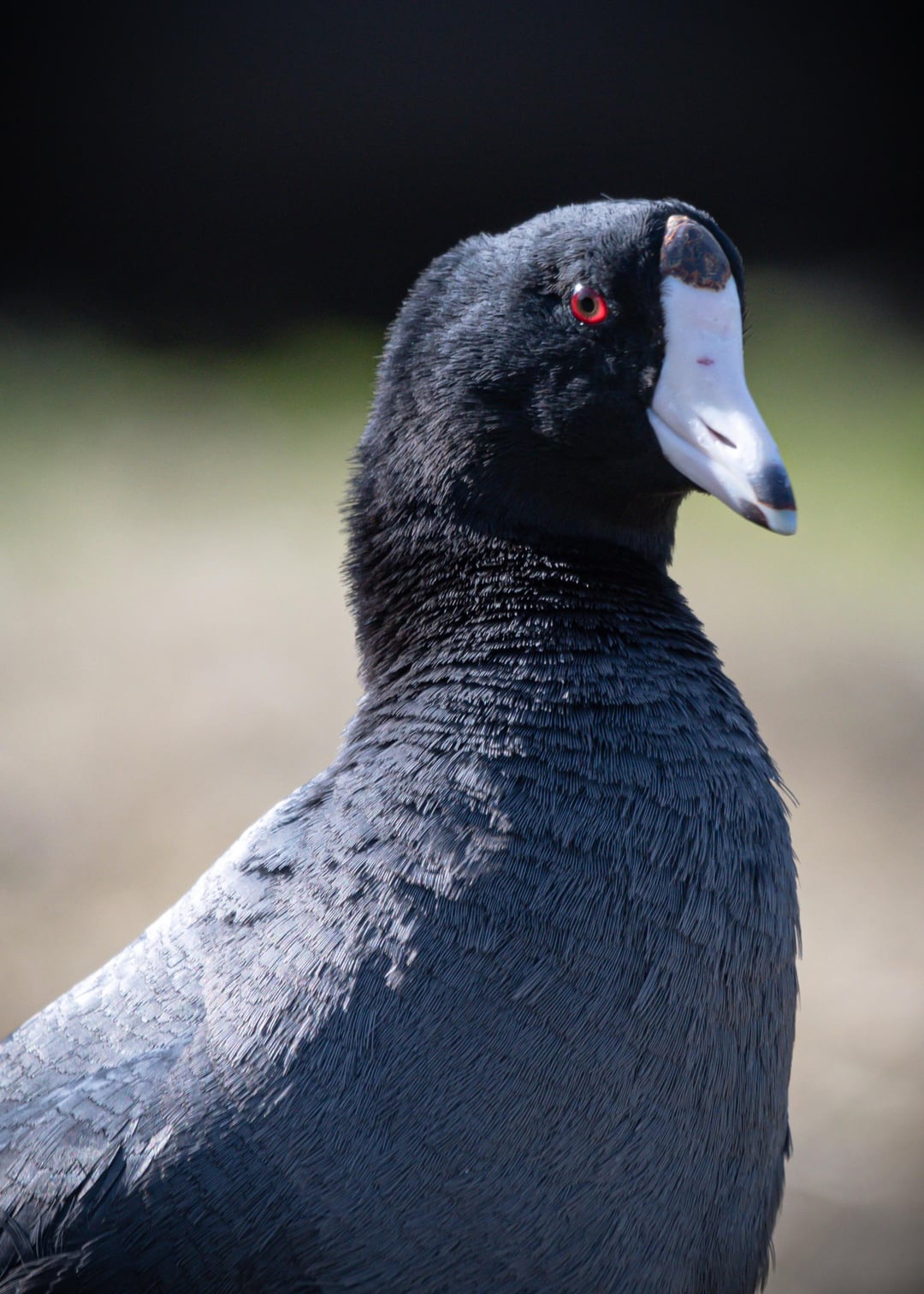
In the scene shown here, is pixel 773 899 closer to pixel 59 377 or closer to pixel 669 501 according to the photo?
pixel 669 501

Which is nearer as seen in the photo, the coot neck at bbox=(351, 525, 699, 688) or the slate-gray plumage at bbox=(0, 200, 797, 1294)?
the slate-gray plumage at bbox=(0, 200, 797, 1294)

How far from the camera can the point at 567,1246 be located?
1.18 metres

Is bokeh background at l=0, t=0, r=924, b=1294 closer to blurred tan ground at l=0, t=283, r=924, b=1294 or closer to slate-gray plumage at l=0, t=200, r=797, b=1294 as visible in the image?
blurred tan ground at l=0, t=283, r=924, b=1294

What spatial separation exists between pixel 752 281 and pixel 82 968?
4.22m

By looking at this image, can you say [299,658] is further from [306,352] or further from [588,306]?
[588,306]

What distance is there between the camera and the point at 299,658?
13.0 ft

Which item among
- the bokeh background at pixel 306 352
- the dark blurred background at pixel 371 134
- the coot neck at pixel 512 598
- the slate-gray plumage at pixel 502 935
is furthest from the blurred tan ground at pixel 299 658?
the coot neck at pixel 512 598

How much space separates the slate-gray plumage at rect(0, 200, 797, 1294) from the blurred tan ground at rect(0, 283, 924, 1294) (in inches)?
55.9

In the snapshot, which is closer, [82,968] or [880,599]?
[82,968]

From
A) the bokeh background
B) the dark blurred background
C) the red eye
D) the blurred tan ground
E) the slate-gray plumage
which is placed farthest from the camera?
the dark blurred background

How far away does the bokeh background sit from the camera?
140 inches

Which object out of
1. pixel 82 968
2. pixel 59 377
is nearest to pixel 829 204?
pixel 59 377

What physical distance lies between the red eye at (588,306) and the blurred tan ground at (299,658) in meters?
1.84

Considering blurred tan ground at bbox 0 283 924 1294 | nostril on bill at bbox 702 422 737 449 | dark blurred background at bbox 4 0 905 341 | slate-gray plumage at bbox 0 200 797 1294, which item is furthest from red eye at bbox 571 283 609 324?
dark blurred background at bbox 4 0 905 341
